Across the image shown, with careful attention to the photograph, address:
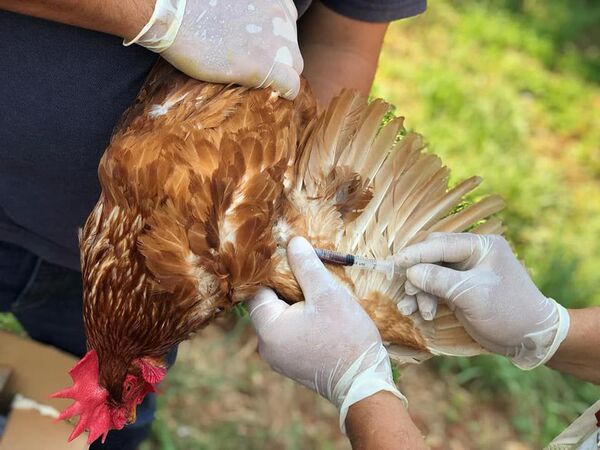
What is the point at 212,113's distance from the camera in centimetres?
140

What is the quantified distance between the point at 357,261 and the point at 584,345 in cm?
55

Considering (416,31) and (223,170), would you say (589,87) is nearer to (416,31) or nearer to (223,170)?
(416,31)

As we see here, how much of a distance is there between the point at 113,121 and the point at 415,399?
2.02m

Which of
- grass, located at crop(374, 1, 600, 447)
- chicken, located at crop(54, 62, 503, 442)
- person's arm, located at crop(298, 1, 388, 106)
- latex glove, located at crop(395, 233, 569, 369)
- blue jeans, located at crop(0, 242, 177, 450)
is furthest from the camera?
grass, located at crop(374, 1, 600, 447)

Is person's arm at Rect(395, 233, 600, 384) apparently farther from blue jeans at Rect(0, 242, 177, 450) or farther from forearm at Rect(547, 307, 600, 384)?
blue jeans at Rect(0, 242, 177, 450)

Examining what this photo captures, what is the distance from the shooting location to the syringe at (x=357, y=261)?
1.46 metres

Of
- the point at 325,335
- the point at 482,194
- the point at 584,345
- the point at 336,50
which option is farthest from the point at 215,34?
the point at 482,194

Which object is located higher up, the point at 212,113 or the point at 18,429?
the point at 212,113

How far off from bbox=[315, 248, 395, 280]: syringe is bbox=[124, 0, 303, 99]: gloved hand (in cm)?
Result: 35

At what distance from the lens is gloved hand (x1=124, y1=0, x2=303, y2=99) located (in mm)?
1332

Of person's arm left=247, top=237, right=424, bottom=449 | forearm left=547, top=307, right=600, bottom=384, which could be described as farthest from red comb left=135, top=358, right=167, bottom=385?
forearm left=547, top=307, right=600, bottom=384

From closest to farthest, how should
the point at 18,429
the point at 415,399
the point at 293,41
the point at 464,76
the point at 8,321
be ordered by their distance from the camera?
the point at 293,41, the point at 18,429, the point at 8,321, the point at 415,399, the point at 464,76

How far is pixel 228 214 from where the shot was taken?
4.44 ft

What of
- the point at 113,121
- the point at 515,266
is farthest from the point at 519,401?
the point at 113,121
